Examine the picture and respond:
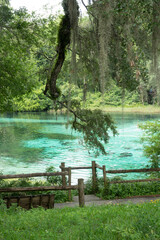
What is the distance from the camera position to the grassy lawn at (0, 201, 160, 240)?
3400 mm

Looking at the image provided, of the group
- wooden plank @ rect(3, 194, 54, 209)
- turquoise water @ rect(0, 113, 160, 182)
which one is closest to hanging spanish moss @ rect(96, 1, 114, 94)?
wooden plank @ rect(3, 194, 54, 209)

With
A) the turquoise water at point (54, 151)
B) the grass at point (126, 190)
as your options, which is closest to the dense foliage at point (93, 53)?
the grass at point (126, 190)

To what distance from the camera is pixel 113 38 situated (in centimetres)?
579

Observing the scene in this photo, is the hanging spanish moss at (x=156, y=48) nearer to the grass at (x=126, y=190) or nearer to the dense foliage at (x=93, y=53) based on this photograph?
the dense foliage at (x=93, y=53)

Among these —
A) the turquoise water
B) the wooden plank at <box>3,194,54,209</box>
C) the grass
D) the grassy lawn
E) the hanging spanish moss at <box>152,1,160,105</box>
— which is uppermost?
the hanging spanish moss at <box>152,1,160,105</box>

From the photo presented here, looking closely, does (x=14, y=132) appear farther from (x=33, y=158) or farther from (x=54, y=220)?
(x=54, y=220)

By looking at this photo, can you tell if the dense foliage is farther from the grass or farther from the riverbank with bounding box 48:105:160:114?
the grass

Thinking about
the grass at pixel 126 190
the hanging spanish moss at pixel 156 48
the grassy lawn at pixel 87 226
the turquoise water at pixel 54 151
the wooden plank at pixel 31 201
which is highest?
the hanging spanish moss at pixel 156 48

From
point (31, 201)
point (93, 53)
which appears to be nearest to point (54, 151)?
point (31, 201)

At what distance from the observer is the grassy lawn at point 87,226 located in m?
3.40

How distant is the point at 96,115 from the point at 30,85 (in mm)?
3569

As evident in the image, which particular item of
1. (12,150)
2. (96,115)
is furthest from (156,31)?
(12,150)

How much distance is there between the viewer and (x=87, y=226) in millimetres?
3805

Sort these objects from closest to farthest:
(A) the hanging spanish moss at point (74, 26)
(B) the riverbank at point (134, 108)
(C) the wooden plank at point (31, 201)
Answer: (A) the hanging spanish moss at point (74, 26)
(B) the riverbank at point (134, 108)
(C) the wooden plank at point (31, 201)
